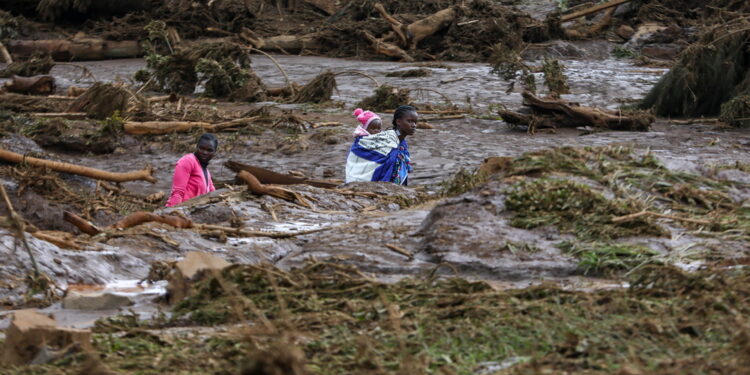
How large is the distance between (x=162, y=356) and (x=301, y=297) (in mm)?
853

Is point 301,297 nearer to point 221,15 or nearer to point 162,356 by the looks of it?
point 162,356

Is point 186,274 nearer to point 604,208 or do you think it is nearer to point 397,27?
point 604,208

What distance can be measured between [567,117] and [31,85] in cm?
769

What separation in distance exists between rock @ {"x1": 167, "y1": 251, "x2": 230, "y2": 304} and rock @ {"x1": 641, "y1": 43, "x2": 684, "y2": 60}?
1429 centimetres

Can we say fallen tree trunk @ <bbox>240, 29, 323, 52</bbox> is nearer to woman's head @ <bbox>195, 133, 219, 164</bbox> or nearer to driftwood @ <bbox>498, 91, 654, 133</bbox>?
driftwood @ <bbox>498, 91, 654, 133</bbox>

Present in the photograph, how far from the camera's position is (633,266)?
14.8ft

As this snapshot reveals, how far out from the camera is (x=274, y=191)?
759 cm

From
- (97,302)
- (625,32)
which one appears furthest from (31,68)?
(97,302)

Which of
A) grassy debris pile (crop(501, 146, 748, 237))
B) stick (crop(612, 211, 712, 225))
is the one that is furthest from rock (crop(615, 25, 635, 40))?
stick (crop(612, 211, 712, 225))

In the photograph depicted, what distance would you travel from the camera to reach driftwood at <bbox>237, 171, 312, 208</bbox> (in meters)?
7.46

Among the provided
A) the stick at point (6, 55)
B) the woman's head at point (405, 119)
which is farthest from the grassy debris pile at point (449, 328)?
the stick at point (6, 55)

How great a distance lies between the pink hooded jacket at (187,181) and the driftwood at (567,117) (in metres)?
4.68

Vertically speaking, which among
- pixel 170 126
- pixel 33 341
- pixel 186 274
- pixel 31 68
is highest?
pixel 33 341

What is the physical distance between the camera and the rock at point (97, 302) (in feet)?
14.0
